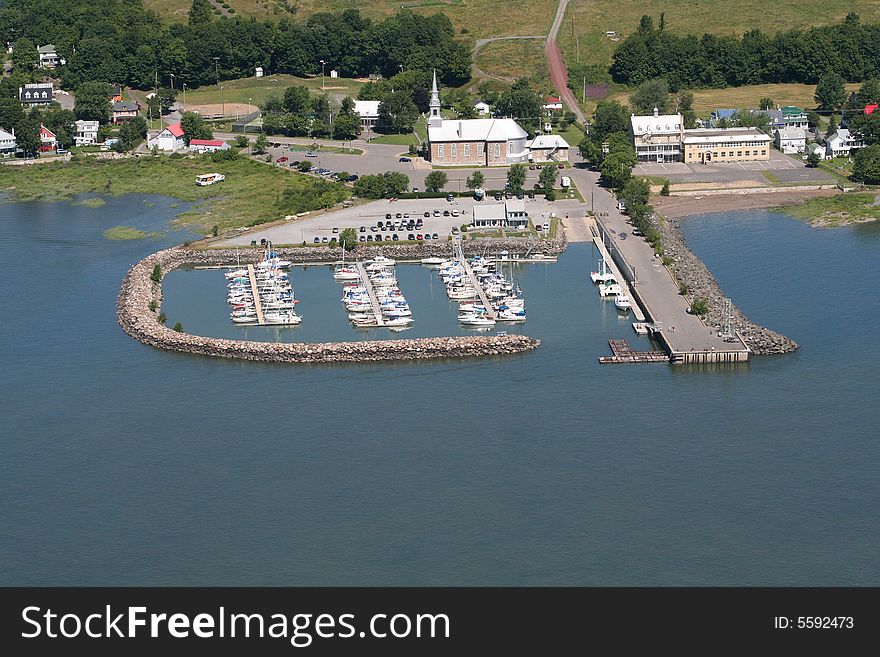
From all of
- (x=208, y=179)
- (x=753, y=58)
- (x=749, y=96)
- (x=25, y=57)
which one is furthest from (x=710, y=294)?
(x=25, y=57)

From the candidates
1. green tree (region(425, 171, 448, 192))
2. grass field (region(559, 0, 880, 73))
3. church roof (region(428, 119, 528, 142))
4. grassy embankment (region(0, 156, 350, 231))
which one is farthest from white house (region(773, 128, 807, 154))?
grassy embankment (region(0, 156, 350, 231))

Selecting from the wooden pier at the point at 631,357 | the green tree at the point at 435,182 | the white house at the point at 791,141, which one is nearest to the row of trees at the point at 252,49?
the white house at the point at 791,141

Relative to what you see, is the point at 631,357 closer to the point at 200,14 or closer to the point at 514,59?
the point at 514,59

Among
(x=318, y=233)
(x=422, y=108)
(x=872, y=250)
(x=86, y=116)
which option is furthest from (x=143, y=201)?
(x=872, y=250)

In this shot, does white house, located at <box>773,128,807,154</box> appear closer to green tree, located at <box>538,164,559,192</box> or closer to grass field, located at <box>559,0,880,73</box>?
green tree, located at <box>538,164,559,192</box>

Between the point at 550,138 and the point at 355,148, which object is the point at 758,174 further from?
the point at 355,148

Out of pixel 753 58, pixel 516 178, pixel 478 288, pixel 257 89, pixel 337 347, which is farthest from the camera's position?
pixel 257 89

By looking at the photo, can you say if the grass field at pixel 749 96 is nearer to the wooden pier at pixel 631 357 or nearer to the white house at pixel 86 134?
the white house at pixel 86 134

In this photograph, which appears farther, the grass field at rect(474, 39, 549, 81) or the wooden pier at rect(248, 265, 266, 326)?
the grass field at rect(474, 39, 549, 81)
